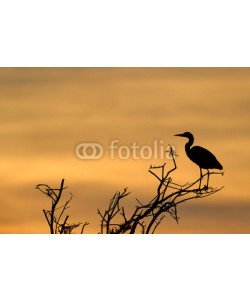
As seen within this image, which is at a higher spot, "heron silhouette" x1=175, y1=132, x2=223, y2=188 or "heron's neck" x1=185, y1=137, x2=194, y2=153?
"heron's neck" x1=185, y1=137, x2=194, y2=153

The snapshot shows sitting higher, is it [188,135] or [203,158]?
[188,135]

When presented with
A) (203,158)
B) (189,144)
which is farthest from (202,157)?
(189,144)

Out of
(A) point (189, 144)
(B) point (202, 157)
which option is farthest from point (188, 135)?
(B) point (202, 157)

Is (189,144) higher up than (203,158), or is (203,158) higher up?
(189,144)

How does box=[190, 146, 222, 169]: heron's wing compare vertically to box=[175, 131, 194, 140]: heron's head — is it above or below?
below

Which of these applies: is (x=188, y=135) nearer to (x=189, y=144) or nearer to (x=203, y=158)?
(x=189, y=144)

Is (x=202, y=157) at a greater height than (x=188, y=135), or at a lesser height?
lesser

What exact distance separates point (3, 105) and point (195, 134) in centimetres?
176

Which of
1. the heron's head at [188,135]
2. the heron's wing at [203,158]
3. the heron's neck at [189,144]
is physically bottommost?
the heron's wing at [203,158]

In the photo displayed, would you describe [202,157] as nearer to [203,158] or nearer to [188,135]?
[203,158]

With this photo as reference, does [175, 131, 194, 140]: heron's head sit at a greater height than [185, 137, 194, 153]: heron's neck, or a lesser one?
greater

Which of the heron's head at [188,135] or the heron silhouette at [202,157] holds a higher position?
the heron's head at [188,135]

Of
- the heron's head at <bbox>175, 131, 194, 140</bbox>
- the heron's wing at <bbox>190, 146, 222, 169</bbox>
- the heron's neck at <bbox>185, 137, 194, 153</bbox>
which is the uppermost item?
the heron's head at <bbox>175, 131, 194, 140</bbox>

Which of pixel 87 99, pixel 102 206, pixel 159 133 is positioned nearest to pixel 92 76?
pixel 87 99
